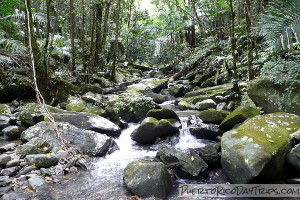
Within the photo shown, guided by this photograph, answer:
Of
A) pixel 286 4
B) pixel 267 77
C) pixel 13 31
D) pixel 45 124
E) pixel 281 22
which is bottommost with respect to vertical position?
pixel 45 124

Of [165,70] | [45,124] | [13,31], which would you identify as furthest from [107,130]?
[165,70]

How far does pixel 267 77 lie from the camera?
4.79 m

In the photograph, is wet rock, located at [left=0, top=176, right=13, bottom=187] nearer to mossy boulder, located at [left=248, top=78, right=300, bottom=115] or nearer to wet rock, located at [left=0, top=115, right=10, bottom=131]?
wet rock, located at [left=0, top=115, right=10, bottom=131]

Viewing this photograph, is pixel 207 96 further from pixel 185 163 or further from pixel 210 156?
pixel 185 163

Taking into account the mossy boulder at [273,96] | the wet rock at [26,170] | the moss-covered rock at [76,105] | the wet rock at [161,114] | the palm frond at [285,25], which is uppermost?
the palm frond at [285,25]

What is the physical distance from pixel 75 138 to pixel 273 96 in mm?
4326

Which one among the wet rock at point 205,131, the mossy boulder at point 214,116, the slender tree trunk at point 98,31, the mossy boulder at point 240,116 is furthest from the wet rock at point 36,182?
the slender tree trunk at point 98,31

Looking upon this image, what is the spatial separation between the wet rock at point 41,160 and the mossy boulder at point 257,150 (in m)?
2.92

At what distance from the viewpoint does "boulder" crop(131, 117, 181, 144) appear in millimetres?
5328

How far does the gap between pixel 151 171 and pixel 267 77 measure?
132 inches

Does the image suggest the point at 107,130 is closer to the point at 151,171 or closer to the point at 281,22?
the point at 151,171

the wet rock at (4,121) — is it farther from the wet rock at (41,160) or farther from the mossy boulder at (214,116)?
the mossy boulder at (214,116)

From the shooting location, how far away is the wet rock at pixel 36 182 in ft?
10.5

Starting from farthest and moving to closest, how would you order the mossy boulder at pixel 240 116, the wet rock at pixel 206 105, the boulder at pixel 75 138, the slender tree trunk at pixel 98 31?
1. the slender tree trunk at pixel 98 31
2. the wet rock at pixel 206 105
3. the mossy boulder at pixel 240 116
4. the boulder at pixel 75 138
